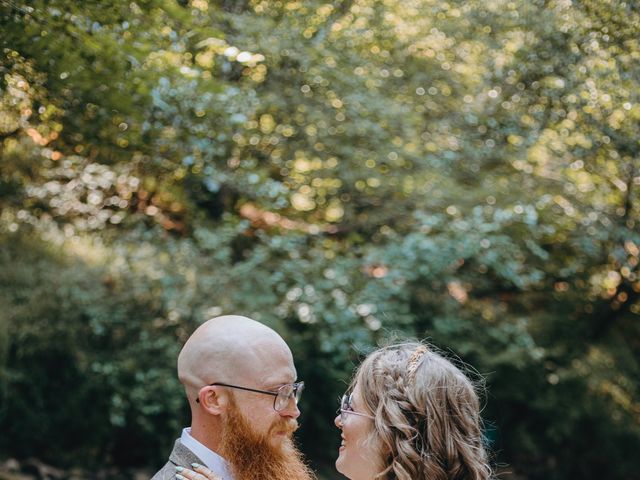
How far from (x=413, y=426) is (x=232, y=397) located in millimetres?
541

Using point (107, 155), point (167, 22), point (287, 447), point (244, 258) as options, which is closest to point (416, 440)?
point (287, 447)

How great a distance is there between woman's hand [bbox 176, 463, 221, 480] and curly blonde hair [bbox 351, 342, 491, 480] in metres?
0.48

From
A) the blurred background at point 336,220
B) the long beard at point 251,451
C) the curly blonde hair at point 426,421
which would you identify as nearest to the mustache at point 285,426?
the long beard at point 251,451

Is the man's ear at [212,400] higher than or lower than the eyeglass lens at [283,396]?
lower

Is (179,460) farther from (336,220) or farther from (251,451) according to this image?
(336,220)

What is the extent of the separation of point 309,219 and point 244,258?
92cm

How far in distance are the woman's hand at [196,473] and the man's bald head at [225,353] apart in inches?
7.9

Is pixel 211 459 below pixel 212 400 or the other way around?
below

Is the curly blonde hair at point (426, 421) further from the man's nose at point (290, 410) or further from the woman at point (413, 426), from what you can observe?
the man's nose at point (290, 410)

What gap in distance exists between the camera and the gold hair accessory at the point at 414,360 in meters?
2.42

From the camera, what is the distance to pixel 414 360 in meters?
2.46

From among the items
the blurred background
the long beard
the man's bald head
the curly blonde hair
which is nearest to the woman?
the curly blonde hair

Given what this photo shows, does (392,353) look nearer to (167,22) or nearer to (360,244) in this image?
(167,22)

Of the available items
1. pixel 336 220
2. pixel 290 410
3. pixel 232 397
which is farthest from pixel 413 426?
pixel 336 220
